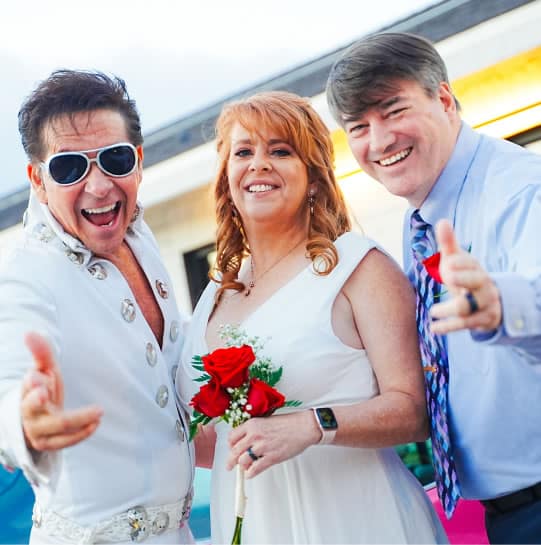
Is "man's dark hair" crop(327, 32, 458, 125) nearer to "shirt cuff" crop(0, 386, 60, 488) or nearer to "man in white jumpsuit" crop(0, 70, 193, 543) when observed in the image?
"man in white jumpsuit" crop(0, 70, 193, 543)

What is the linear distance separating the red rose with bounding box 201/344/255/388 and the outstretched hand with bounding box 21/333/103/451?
56 cm

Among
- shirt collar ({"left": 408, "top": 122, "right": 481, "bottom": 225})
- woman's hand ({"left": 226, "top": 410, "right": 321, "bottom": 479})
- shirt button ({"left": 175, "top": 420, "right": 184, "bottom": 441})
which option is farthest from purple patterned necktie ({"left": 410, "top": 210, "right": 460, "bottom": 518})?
shirt button ({"left": 175, "top": 420, "right": 184, "bottom": 441})

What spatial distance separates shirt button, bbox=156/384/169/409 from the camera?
9.20 feet

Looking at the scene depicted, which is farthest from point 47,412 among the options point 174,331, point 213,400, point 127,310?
point 174,331

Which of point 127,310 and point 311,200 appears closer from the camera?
point 127,310

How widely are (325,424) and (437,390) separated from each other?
0.42 m

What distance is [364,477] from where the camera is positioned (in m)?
2.69

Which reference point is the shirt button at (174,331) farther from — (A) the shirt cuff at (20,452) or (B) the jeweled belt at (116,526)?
(A) the shirt cuff at (20,452)

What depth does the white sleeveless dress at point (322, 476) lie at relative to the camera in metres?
2.62

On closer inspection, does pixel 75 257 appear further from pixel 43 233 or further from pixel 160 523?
pixel 160 523

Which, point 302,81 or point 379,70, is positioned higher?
point 302,81

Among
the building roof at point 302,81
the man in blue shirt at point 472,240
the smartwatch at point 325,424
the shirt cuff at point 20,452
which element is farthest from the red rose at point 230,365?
the building roof at point 302,81

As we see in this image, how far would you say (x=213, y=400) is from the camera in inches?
97.8

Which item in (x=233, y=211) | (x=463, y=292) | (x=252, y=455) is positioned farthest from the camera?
(x=233, y=211)
